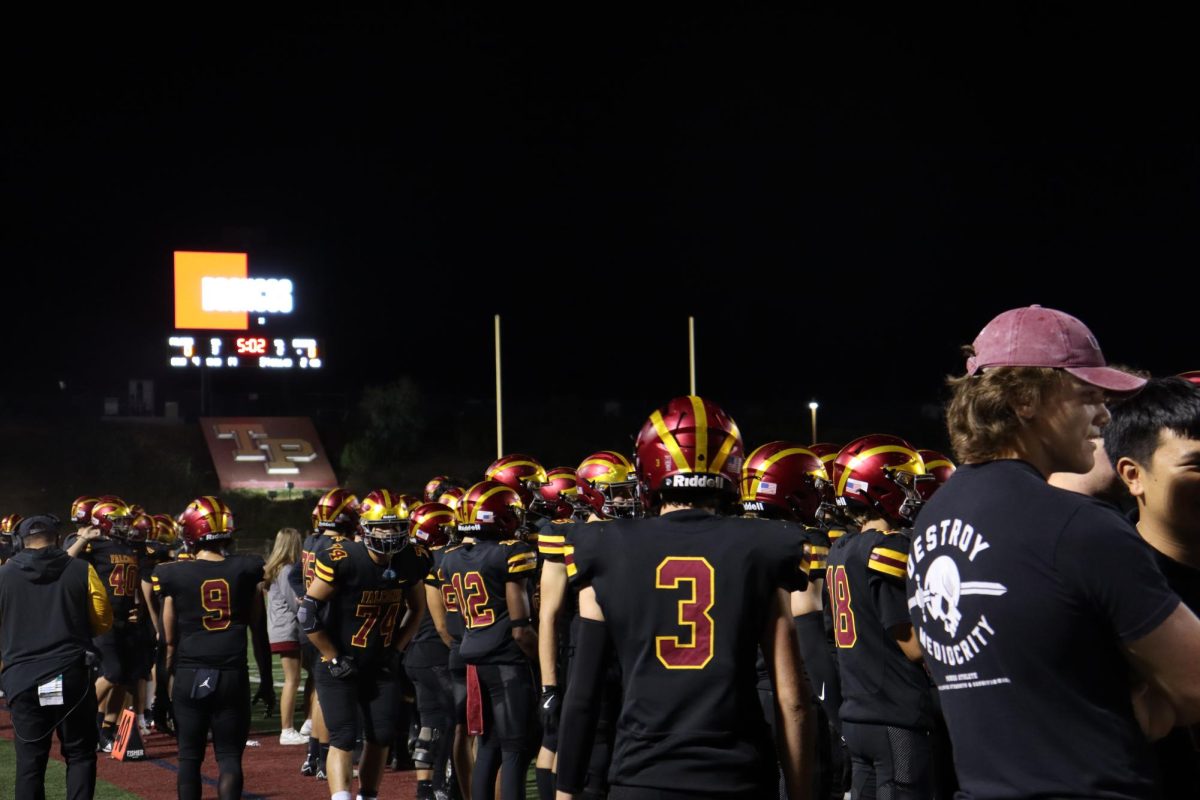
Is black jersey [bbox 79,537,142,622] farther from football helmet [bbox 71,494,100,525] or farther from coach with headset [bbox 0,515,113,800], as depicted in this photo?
coach with headset [bbox 0,515,113,800]

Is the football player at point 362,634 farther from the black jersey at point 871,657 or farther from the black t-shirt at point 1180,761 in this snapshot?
the black t-shirt at point 1180,761

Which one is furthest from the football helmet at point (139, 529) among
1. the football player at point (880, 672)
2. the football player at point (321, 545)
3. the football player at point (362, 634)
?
the football player at point (880, 672)

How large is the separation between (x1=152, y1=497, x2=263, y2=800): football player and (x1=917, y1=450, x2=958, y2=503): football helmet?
14.4 ft

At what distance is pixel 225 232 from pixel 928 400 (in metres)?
32.1

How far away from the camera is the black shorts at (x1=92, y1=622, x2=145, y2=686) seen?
40.7ft

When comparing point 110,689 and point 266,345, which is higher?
point 266,345

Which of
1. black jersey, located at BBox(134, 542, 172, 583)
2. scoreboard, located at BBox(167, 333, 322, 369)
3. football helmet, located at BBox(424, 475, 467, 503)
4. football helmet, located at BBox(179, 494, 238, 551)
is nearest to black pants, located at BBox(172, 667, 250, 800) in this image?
football helmet, located at BBox(179, 494, 238, 551)

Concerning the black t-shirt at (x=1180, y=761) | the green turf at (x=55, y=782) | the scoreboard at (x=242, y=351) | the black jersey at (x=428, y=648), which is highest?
the scoreboard at (x=242, y=351)

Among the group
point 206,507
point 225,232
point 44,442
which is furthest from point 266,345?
point 206,507

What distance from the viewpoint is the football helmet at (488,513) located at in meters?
8.59

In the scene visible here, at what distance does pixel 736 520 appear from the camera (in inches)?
158

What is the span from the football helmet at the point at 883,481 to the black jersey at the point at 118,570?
8394mm

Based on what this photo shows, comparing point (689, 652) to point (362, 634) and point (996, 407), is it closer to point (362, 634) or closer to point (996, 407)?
point (996, 407)

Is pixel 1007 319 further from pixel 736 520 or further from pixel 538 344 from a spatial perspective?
pixel 538 344
